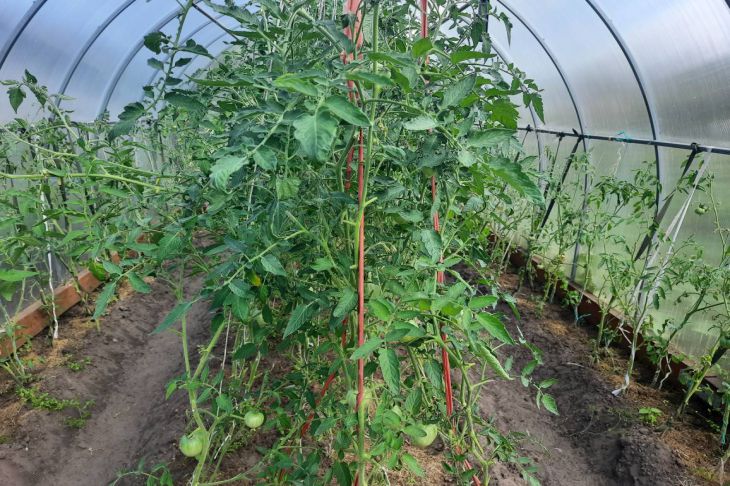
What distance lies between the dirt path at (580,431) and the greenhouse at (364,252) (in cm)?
2

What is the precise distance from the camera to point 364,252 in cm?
135

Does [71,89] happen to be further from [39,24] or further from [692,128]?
[692,128]

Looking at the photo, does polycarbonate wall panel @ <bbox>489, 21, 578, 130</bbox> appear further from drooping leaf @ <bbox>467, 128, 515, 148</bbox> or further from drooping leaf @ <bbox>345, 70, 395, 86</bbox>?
drooping leaf @ <bbox>345, 70, 395, 86</bbox>

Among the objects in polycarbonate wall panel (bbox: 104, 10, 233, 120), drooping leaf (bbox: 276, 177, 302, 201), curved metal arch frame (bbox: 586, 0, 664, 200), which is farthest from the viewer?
polycarbonate wall panel (bbox: 104, 10, 233, 120)

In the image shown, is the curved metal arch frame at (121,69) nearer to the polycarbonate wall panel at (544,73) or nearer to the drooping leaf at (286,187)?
the polycarbonate wall panel at (544,73)

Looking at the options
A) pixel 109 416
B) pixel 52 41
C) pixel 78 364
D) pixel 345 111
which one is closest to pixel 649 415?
pixel 345 111

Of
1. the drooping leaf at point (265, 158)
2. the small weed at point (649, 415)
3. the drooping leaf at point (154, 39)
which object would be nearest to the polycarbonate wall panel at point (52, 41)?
the drooping leaf at point (154, 39)

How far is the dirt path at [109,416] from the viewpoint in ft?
8.21

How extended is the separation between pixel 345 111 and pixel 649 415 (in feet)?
8.90

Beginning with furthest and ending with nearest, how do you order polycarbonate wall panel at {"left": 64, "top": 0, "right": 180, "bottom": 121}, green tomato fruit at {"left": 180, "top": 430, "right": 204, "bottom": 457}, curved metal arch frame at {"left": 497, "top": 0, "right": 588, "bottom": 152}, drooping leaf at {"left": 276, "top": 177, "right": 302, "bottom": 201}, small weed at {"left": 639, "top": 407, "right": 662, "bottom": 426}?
polycarbonate wall panel at {"left": 64, "top": 0, "right": 180, "bottom": 121} < curved metal arch frame at {"left": 497, "top": 0, "right": 588, "bottom": 152} < small weed at {"left": 639, "top": 407, "right": 662, "bottom": 426} < green tomato fruit at {"left": 180, "top": 430, "right": 204, "bottom": 457} < drooping leaf at {"left": 276, "top": 177, "right": 302, "bottom": 201}

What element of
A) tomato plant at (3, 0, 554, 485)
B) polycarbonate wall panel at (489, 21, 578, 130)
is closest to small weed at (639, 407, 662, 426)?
tomato plant at (3, 0, 554, 485)

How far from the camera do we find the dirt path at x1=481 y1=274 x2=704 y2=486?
2422mm

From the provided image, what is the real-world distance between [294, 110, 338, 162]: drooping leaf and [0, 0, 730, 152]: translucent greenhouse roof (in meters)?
1.35

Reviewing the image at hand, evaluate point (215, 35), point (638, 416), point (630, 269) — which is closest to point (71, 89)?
point (215, 35)
